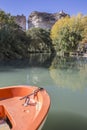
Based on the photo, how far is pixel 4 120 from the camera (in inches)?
204

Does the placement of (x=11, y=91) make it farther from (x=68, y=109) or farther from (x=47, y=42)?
(x=47, y=42)

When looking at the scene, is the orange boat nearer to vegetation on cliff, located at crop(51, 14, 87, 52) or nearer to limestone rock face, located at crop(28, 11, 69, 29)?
vegetation on cliff, located at crop(51, 14, 87, 52)

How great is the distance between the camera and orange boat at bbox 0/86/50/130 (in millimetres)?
4223

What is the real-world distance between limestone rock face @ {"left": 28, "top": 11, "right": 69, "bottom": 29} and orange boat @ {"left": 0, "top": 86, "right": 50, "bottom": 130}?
87.3 m

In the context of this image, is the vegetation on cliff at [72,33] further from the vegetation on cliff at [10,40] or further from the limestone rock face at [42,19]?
the limestone rock face at [42,19]

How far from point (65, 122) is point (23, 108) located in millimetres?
1343

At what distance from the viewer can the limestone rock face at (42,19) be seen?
306 feet

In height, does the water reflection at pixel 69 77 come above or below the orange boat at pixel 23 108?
below

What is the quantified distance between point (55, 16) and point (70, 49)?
6098 cm

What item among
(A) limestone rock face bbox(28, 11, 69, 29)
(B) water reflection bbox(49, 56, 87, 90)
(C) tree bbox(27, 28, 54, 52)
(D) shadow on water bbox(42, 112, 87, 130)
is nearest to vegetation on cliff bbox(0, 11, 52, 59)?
(C) tree bbox(27, 28, 54, 52)

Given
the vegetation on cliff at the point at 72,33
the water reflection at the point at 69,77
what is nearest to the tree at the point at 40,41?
the vegetation on cliff at the point at 72,33

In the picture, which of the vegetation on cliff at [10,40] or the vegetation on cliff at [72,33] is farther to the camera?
the vegetation on cliff at [72,33]

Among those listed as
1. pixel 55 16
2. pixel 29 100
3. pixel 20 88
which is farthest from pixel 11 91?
pixel 55 16

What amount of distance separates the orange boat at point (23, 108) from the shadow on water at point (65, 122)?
2.40 feet
